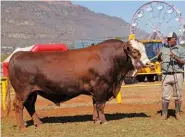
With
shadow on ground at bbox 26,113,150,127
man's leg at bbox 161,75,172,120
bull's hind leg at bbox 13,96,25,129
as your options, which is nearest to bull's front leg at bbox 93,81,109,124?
shadow on ground at bbox 26,113,150,127

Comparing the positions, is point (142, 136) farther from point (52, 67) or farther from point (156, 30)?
point (156, 30)

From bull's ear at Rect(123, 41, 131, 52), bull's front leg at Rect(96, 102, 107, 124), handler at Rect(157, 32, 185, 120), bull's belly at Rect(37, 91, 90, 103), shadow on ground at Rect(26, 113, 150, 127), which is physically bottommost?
shadow on ground at Rect(26, 113, 150, 127)

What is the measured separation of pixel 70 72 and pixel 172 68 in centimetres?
238

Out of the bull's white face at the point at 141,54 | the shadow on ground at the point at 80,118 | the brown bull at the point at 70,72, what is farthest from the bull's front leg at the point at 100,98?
the bull's white face at the point at 141,54

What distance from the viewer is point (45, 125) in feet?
34.4

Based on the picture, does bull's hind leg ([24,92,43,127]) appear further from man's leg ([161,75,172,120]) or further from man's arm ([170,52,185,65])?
man's arm ([170,52,185,65])

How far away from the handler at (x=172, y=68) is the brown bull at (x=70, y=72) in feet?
2.13

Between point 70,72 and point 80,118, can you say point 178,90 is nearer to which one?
point 80,118

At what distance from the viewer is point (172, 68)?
423 inches

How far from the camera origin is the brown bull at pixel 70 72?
10273mm

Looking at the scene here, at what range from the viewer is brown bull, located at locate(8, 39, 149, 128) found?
1027 cm

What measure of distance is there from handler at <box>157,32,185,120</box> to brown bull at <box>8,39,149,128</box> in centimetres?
65

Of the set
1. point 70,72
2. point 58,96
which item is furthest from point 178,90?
point 58,96

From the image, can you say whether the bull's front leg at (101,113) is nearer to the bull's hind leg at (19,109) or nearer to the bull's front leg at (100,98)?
the bull's front leg at (100,98)
